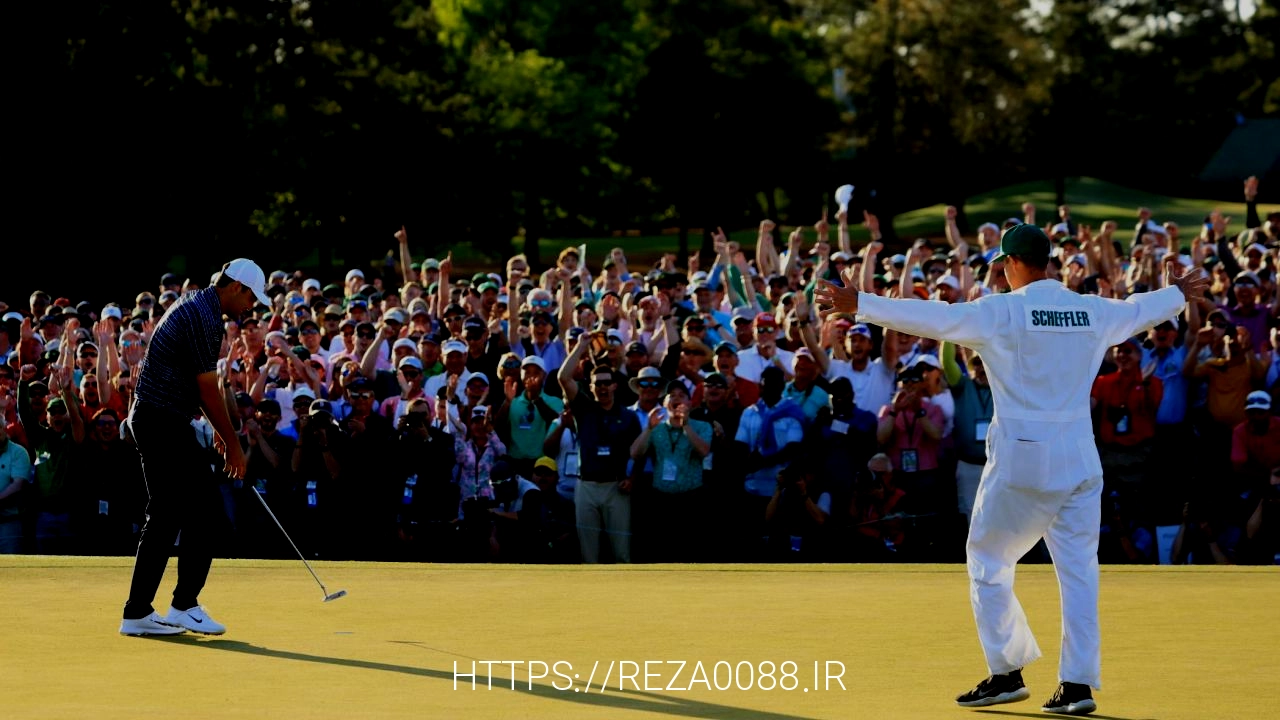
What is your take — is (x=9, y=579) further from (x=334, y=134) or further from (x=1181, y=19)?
(x=1181, y=19)

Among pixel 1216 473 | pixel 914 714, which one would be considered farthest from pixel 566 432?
pixel 914 714

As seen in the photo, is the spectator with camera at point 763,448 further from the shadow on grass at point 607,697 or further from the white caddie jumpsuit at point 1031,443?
the white caddie jumpsuit at point 1031,443

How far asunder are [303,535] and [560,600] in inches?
221

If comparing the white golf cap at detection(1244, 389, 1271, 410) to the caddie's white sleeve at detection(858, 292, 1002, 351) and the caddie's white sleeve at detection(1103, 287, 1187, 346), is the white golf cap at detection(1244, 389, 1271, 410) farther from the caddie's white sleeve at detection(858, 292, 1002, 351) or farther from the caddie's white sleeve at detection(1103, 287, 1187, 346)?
the caddie's white sleeve at detection(858, 292, 1002, 351)

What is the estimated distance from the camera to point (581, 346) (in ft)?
50.1

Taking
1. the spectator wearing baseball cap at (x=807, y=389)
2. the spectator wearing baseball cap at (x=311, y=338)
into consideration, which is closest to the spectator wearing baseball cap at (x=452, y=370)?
the spectator wearing baseball cap at (x=311, y=338)

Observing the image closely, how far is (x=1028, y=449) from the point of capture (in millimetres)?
7504

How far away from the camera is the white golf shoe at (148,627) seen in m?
9.10

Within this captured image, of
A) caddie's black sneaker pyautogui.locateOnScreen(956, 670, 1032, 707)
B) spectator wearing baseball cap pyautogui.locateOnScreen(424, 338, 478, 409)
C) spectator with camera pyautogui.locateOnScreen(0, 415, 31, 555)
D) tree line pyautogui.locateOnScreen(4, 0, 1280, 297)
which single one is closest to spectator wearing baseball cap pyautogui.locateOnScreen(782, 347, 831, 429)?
spectator wearing baseball cap pyautogui.locateOnScreen(424, 338, 478, 409)

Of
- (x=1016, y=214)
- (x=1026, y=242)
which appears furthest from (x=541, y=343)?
(x=1016, y=214)

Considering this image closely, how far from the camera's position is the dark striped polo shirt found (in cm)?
911

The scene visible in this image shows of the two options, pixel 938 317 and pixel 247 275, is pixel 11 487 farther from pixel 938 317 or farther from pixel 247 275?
pixel 938 317

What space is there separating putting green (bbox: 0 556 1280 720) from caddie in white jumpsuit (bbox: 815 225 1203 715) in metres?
0.29

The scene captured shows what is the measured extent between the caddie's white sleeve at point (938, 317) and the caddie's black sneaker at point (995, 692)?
4.18 ft
